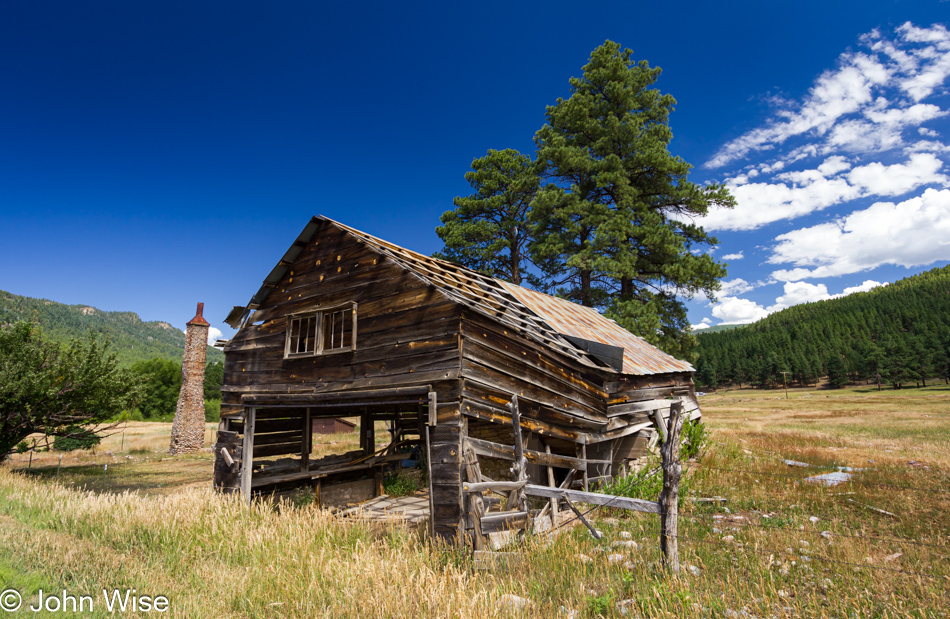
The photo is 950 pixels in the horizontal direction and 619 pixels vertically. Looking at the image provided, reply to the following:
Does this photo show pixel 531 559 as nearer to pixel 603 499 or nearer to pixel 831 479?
pixel 603 499

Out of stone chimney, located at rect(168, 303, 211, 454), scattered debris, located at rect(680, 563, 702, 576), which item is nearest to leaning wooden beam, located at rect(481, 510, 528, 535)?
scattered debris, located at rect(680, 563, 702, 576)

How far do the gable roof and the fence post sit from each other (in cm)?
452

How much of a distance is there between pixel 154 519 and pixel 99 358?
48.8 ft

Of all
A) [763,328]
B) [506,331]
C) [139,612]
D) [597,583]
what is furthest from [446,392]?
[763,328]

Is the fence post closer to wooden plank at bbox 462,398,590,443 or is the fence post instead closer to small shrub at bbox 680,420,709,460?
wooden plank at bbox 462,398,590,443

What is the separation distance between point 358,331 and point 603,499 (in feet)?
22.9

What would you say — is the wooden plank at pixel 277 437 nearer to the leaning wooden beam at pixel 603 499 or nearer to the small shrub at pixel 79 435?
the leaning wooden beam at pixel 603 499

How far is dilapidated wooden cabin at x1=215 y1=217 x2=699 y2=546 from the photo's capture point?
29.9 feet

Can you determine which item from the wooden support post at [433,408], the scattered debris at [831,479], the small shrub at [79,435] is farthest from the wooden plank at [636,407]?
the small shrub at [79,435]

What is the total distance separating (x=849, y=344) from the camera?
122m

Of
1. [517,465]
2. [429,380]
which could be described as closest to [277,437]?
[429,380]

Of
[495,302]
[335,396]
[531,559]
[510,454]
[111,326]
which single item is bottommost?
[531,559]

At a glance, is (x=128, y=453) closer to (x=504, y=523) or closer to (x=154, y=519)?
(x=154, y=519)

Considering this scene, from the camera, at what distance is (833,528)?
→ 26.2 feet
